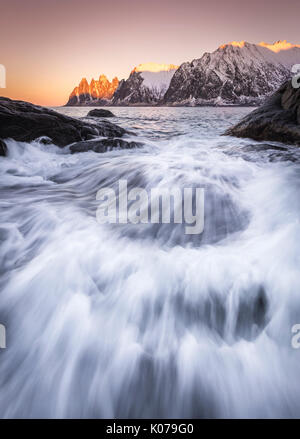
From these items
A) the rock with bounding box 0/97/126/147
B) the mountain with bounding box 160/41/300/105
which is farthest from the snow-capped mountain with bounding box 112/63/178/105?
the rock with bounding box 0/97/126/147

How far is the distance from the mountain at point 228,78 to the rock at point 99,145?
478ft

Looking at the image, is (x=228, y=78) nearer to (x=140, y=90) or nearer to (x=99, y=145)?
(x=140, y=90)

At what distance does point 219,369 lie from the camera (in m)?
1.18

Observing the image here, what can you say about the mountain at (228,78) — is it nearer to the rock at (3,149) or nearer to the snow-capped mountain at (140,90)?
the snow-capped mountain at (140,90)

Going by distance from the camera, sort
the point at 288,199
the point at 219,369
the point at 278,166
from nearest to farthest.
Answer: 1. the point at 219,369
2. the point at 288,199
3. the point at 278,166

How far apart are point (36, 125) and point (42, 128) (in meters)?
0.15

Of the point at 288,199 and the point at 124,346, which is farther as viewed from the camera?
the point at 288,199

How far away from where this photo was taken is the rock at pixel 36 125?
17.4ft

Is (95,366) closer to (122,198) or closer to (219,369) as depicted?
(219,369)

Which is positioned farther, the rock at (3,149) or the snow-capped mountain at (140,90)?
the snow-capped mountain at (140,90)

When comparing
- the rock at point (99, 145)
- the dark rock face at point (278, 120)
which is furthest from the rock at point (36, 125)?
the dark rock face at point (278, 120)

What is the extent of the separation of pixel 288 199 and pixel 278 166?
1465 mm

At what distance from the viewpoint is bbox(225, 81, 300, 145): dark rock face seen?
5.22 m
